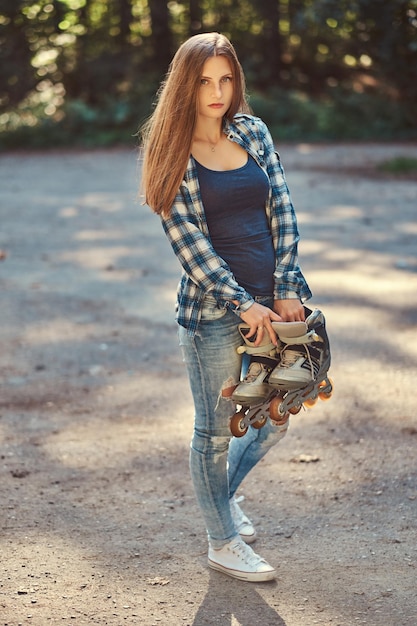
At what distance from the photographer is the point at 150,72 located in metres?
20.1

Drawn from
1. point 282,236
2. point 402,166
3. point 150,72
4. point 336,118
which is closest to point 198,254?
point 282,236

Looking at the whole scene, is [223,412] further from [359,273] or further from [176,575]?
[359,273]

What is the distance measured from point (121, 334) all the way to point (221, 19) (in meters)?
18.5

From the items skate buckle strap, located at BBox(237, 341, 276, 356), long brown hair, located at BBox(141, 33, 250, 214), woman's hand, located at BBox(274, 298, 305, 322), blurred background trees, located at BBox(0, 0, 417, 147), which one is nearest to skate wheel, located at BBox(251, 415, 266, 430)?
skate buckle strap, located at BBox(237, 341, 276, 356)

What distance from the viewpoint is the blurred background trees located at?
1742cm

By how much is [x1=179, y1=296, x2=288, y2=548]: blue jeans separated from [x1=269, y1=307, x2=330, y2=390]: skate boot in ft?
0.56

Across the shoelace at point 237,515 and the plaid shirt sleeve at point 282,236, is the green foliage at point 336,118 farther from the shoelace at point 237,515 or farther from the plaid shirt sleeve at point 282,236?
the plaid shirt sleeve at point 282,236

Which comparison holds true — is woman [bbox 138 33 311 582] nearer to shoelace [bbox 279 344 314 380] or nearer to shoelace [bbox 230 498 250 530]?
shoelace [bbox 279 344 314 380]

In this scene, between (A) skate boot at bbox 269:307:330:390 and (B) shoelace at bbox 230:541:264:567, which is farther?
(B) shoelace at bbox 230:541:264:567

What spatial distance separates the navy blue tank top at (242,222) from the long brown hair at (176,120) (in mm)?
102

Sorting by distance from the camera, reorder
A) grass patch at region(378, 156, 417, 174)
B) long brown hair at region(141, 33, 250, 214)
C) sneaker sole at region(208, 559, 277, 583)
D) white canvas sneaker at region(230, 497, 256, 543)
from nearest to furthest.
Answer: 1. long brown hair at region(141, 33, 250, 214)
2. sneaker sole at region(208, 559, 277, 583)
3. white canvas sneaker at region(230, 497, 256, 543)
4. grass patch at region(378, 156, 417, 174)

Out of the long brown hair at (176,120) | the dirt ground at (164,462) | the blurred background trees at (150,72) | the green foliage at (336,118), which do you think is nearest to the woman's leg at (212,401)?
the dirt ground at (164,462)

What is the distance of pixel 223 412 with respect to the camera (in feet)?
10.0

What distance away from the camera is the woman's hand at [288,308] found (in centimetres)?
301
